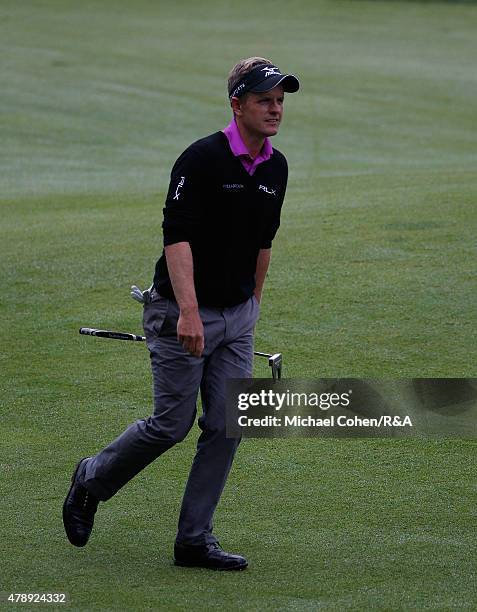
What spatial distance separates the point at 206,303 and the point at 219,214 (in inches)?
14.7

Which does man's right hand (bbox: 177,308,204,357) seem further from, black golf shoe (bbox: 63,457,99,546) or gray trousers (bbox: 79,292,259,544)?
black golf shoe (bbox: 63,457,99,546)

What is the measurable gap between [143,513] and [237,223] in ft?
4.74

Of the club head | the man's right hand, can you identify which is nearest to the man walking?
the man's right hand

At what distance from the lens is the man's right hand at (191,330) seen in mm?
5062

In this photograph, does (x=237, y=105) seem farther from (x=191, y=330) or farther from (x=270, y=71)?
(x=191, y=330)

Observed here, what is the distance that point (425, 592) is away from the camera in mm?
4934

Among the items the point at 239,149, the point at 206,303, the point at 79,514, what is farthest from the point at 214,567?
the point at 239,149

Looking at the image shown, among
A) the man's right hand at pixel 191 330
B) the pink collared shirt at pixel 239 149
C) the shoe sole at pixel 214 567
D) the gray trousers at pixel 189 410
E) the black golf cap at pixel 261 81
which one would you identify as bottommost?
the shoe sole at pixel 214 567

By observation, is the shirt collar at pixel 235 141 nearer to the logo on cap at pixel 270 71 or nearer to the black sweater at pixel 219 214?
the black sweater at pixel 219 214

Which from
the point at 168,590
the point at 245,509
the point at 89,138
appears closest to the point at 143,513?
the point at 245,509

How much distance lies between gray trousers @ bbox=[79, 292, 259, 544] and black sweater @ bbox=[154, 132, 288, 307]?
10 cm

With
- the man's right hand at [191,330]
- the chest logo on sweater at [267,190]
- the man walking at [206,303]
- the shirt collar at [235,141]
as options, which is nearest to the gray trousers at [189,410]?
the man walking at [206,303]

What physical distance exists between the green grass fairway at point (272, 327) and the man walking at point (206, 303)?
0.26m

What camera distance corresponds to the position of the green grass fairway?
205 inches
